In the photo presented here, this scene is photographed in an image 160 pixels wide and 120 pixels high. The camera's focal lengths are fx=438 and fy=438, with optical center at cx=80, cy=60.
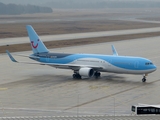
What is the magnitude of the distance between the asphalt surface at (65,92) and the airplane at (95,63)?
1.15 m

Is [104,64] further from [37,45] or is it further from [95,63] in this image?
[37,45]

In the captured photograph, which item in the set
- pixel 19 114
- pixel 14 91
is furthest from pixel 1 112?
pixel 14 91

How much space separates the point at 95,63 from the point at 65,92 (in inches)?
375

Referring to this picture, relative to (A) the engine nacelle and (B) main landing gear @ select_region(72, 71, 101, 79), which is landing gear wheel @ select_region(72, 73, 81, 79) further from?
(A) the engine nacelle

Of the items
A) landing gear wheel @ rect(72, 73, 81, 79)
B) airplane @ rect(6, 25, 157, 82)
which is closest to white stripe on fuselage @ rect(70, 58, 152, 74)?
airplane @ rect(6, 25, 157, 82)

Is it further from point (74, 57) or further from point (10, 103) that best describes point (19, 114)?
point (74, 57)

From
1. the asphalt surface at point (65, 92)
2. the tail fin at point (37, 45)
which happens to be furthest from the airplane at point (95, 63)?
the asphalt surface at point (65, 92)

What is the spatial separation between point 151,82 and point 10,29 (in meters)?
78.1

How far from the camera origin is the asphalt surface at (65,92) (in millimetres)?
35750

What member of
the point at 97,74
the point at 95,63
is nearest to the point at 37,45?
the point at 95,63

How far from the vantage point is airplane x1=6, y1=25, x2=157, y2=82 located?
4997 centimetres

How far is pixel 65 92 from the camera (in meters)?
43.9

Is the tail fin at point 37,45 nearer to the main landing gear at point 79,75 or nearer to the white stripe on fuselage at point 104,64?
the white stripe on fuselage at point 104,64

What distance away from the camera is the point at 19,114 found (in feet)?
112
